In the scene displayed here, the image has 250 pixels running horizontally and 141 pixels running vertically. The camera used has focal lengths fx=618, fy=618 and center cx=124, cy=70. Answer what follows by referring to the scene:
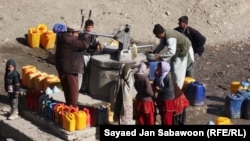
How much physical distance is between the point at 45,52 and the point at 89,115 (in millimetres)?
6004

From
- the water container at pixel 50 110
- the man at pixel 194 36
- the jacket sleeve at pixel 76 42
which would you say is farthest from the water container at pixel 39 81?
the man at pixel 194 36

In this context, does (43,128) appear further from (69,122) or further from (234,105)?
(234,105)

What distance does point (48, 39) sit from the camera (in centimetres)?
1614

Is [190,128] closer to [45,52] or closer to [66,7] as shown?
[45,52]

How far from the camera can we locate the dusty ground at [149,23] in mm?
15500

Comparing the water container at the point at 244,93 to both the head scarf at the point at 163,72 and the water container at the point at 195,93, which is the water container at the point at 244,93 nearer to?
the water container at the point at 195,93

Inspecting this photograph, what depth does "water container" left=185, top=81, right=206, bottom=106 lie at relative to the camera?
11.8m

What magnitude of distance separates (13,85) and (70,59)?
52.2 inches

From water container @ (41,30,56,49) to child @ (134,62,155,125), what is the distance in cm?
642

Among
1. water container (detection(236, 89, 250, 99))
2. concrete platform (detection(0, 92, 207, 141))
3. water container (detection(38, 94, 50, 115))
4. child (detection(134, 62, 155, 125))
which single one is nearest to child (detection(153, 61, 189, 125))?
child (detection(134, 62, 155, 125))

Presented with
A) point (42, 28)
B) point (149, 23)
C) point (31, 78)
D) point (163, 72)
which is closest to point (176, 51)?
point (163, 72)

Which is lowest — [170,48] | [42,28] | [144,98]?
[144,98]

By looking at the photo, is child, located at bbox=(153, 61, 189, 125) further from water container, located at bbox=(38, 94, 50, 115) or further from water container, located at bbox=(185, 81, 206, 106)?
water container, located at bbox=(38, 94, 50, 115)

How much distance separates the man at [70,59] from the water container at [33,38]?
5.60m
